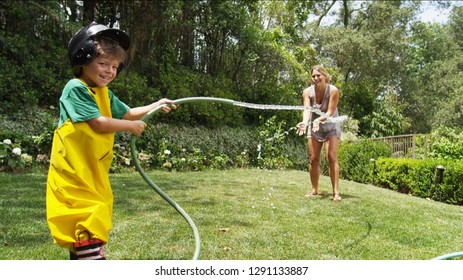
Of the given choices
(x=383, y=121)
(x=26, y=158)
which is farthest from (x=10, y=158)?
(x=383, y=121)

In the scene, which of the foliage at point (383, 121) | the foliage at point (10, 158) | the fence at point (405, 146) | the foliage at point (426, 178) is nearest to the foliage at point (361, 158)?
the foliage at point (426, 178)

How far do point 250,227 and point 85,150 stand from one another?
77.9 inches

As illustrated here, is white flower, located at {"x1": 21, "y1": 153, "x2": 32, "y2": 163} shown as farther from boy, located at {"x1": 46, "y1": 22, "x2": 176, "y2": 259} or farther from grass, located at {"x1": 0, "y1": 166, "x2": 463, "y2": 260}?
boy, located at {"x1": 46, "y1": 22, "x2": 176, "y2": 259}

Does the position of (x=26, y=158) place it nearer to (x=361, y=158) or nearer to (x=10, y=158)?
(x=10, y=158)

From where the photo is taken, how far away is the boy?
6.63 ft

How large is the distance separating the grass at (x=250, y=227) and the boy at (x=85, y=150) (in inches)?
33.2

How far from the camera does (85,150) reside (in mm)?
2115

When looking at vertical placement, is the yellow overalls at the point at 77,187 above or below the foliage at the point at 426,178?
above

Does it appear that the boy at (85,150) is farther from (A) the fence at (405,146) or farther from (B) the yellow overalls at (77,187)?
(A) the fence at (405,146)

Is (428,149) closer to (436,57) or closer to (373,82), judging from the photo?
(373,82)

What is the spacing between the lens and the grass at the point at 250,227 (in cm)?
294

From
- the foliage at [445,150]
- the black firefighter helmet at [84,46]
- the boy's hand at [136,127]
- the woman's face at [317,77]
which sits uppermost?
the woman's face at [317,77]

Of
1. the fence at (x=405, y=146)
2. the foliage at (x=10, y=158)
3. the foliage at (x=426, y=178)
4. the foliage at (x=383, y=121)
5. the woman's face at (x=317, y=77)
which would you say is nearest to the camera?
the woman's face at (x=317, y=77)
